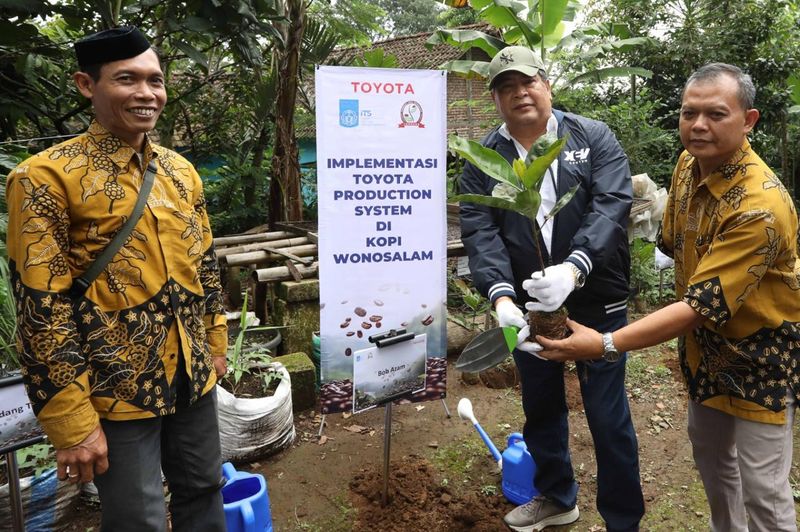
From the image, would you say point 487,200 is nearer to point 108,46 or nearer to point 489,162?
point 489,162

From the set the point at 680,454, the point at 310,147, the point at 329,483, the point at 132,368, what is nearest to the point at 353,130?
the point at 132,368

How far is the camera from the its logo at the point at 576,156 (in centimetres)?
218

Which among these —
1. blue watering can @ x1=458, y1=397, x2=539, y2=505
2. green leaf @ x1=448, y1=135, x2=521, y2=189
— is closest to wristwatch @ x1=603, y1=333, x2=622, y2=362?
green leaf @ x1=448, y1=135, x2=521, y2=189

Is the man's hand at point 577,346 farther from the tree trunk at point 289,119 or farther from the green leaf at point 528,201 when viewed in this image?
the tree trunk at point 289,119

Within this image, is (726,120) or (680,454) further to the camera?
(680,454)

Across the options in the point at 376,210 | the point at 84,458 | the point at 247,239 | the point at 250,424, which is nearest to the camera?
the point at 84,458

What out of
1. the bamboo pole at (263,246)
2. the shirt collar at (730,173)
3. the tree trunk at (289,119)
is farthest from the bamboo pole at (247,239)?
the shirt collar at (730,173)

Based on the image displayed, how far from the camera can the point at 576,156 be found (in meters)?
2.18

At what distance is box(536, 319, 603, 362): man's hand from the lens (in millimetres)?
1800

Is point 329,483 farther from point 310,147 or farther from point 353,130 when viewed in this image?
point 310,147

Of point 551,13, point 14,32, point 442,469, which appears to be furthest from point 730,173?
→ point 551,13

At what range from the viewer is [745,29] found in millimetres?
7543

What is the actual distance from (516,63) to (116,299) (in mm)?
1609

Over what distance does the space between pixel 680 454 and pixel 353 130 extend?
2599 mm
